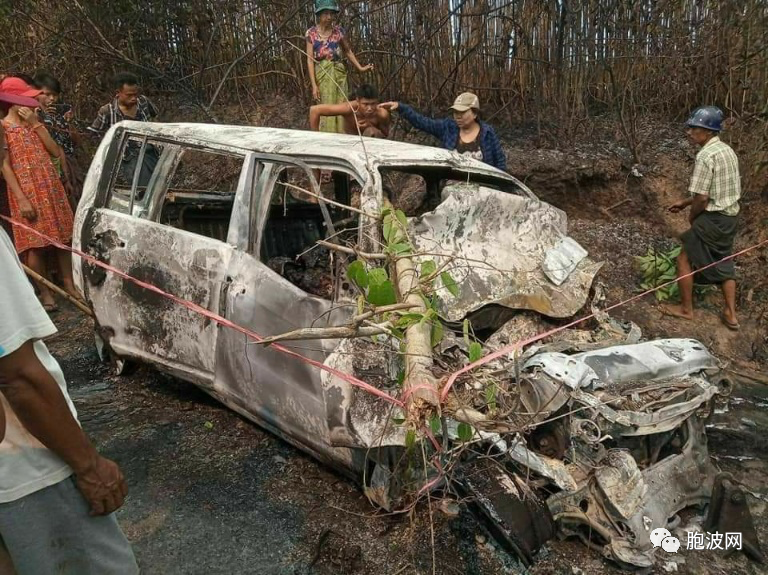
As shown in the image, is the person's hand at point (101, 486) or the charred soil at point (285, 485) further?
the charred soil at point (285, 485)

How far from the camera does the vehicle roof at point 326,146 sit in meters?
3.26

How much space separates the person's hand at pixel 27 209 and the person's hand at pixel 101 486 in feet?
14.6

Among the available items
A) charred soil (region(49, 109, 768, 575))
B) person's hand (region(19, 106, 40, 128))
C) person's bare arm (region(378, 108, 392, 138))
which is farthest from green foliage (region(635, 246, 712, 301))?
person's hand (region(19, 106, 40, 128))

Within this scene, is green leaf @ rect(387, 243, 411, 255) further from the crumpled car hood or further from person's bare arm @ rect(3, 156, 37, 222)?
person's bare arm @ rect(3, 156, 37, 222)

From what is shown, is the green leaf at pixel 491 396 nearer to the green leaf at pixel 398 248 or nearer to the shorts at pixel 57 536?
the green leaf at pixel 398 248

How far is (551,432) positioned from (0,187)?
517cm

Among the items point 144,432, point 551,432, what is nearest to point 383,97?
point 144,432

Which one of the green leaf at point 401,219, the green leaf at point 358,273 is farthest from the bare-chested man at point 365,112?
the green leaf at point 358,273

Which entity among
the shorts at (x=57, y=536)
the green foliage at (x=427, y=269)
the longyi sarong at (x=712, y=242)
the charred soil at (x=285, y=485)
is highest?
the green foliage at (x=427, y=269)

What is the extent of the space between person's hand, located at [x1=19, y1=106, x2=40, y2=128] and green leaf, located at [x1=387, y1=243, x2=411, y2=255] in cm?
408

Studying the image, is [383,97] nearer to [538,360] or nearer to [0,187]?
[0,187]

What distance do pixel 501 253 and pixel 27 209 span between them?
4.12m

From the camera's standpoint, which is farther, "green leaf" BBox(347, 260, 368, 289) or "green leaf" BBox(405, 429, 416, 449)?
"green leaf" BBox(347, 260, 368, 289)

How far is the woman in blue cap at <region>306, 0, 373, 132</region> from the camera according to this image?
251 inches
